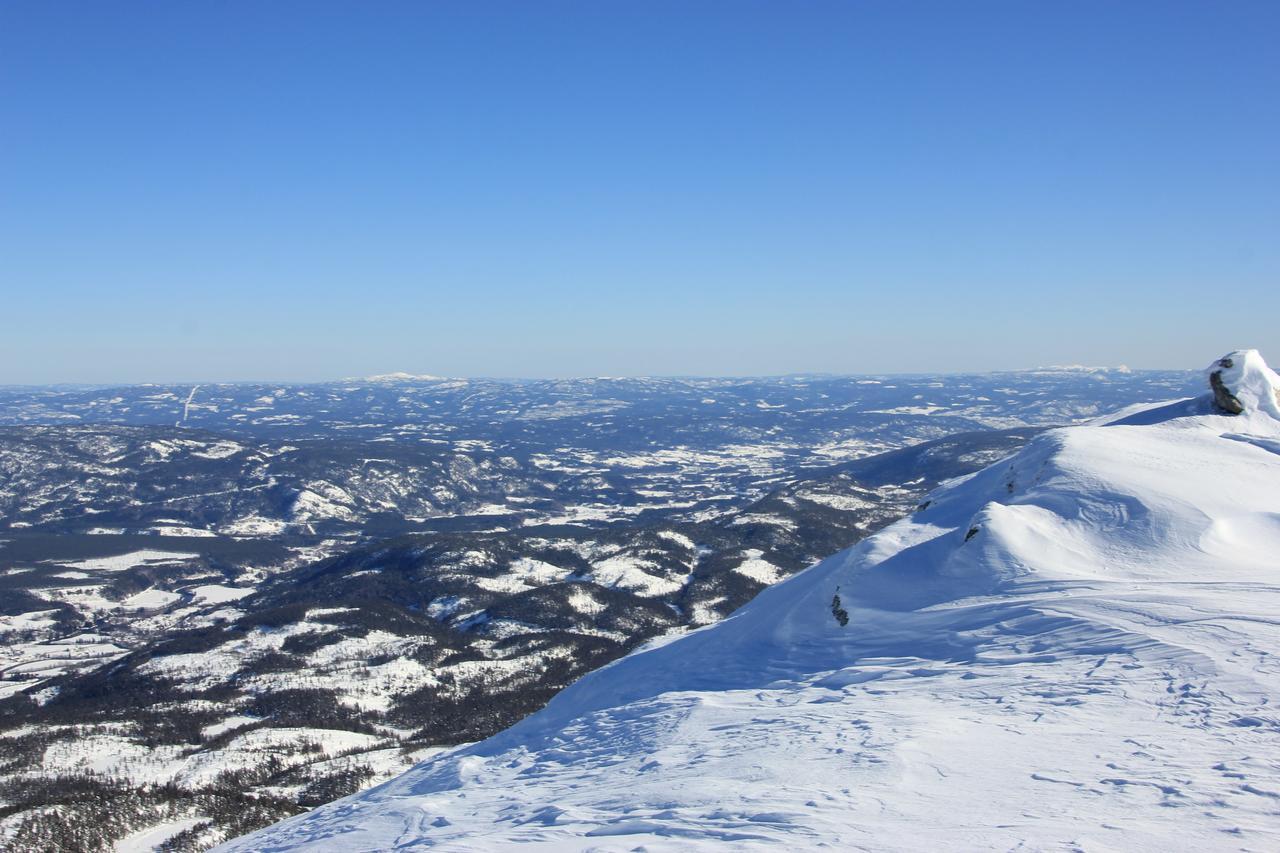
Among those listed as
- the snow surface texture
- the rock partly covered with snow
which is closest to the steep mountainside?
the snow surface texture

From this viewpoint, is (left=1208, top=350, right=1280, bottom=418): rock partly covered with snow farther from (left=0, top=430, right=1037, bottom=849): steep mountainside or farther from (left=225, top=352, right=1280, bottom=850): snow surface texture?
(left=0, top=430, right=1037, bottom=849): steep mountainside

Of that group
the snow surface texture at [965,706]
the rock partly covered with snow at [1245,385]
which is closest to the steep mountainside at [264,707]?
the snow surface texture at [965,706]

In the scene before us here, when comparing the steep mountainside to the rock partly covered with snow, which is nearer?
the rock partly covered with snow

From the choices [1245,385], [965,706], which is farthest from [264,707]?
[1245,385]

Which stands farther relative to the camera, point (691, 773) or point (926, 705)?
point (926, 705)

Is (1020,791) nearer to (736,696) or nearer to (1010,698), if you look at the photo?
(1010,698)

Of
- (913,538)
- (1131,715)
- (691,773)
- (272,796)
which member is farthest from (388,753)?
(1131,715)

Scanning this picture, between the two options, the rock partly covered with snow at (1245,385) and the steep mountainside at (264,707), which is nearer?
the rock partly covered with snow at (1245,385)

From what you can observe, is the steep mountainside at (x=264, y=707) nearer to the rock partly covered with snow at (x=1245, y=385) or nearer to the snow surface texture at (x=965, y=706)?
the snow surface texture at (x=965, y=706)
